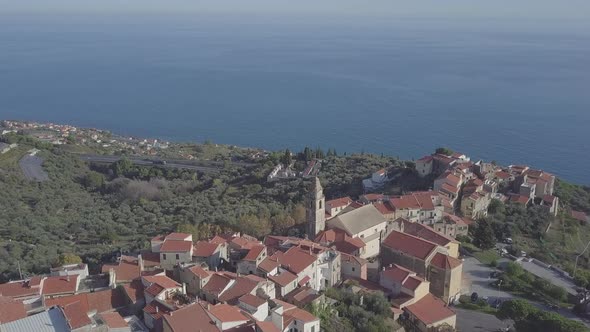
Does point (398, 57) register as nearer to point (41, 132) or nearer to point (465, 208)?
point (41, 132)

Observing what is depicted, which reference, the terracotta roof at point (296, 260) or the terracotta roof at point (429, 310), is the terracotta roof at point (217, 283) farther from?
the terracotta roof at point (429, 310)

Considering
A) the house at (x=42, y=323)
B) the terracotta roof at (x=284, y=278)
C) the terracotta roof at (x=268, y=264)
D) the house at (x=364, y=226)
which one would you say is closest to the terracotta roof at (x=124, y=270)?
the house at (x=42, y=323)

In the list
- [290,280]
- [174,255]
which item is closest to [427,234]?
[290,280]

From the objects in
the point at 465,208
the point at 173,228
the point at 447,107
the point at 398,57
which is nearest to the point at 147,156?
the point at 173,228

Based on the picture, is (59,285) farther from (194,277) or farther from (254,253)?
(254,253)

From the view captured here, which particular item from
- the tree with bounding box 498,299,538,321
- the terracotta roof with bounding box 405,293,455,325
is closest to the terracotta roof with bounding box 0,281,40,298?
the terracotta roof with bounding box 405,293,455,325

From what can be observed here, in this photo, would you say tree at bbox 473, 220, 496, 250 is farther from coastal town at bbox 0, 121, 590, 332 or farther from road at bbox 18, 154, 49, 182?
road at bbox 18, 154, 49, 182
